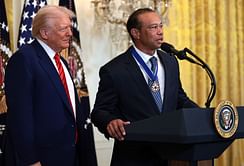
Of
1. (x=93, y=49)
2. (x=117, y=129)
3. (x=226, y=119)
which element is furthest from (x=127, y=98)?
(x=93, y=49)

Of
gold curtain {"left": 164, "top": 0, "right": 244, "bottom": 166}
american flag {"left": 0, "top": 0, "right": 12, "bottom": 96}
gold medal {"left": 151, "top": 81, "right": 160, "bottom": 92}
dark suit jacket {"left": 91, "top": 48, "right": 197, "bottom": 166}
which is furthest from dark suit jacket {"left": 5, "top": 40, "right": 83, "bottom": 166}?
gold curtain {"left": 164, "top": 0, "right": 244, "bottom": 166}

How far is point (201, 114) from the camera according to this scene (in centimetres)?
207

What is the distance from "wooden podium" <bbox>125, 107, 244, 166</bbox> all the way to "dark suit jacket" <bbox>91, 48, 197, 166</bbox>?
392 millimetres

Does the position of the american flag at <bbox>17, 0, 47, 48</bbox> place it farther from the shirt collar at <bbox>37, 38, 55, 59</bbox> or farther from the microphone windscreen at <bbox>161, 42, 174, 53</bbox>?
the microphone windscreen at <bbox>161, 42, 174, 53</bbox>

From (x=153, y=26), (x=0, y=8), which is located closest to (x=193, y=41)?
(x=0, y=8)

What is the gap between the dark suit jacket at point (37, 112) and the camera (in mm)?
2414

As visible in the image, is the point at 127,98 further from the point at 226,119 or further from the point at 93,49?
the point at 93,49

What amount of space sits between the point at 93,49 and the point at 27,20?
103cm

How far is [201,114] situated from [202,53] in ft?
11.7

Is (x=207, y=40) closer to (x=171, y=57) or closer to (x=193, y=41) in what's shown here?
(x=193, y=41)

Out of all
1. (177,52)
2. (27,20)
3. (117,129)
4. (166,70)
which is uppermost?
(27,20)

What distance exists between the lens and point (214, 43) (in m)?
5.62

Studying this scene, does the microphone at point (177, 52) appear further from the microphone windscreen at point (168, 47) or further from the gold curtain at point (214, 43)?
the gold curtain at point (214, 43)

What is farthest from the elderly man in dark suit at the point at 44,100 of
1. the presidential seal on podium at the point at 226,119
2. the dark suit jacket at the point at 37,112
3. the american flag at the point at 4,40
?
the american flag at the point at 4,40
